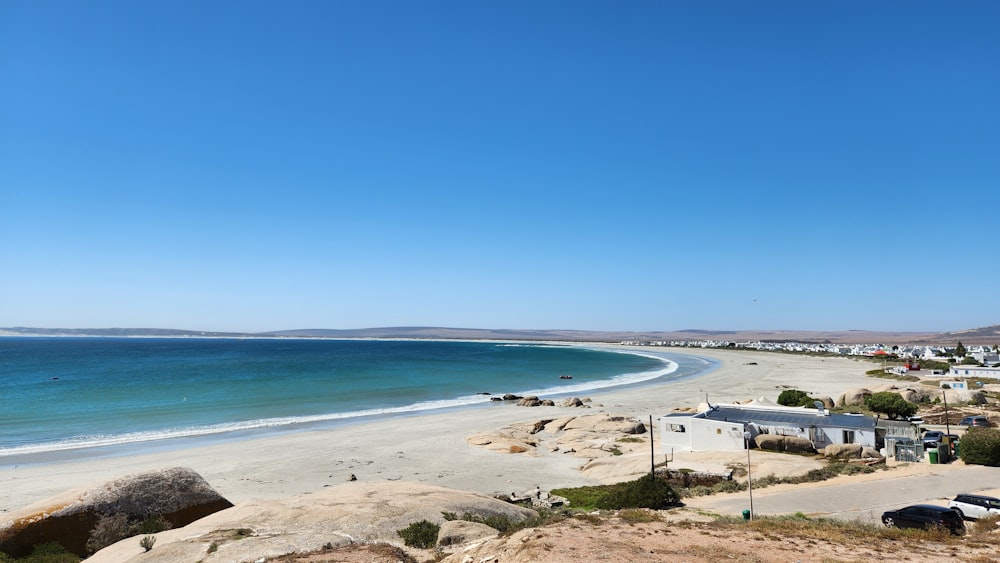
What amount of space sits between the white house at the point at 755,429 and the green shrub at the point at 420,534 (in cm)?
2278

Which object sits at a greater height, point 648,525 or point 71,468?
point 648,525

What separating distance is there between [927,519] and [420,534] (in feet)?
52.8

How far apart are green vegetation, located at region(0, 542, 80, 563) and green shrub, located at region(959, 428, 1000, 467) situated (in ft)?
124

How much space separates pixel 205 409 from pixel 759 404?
51.2 metres

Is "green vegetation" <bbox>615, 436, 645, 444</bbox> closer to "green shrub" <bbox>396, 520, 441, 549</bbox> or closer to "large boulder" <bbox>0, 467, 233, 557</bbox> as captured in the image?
"green shrub" <bbox>396, 520, 441, 549</bbox>

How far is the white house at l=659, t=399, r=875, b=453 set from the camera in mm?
32844

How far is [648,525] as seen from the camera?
16094mm

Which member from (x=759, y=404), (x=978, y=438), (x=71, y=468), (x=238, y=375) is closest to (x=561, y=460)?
(x=759, y=404)

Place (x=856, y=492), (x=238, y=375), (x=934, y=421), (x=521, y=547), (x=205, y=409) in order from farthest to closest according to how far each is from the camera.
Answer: (x=238, y=375) < (x=205, y=409) < (x=934, y=421) < (x=856, y=492) < (x=521, y=547)

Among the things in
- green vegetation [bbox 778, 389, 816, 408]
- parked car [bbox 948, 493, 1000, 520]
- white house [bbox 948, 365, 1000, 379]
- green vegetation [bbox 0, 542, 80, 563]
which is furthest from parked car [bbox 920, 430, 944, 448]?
white house [bbox 948, 365, 1000, 379]

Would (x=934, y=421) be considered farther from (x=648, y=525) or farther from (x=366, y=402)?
(x=366, y=402)

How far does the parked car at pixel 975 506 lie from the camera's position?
761 inches

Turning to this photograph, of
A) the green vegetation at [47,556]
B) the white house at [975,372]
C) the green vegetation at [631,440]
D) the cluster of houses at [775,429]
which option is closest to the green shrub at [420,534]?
the green vegetation at [47,556]

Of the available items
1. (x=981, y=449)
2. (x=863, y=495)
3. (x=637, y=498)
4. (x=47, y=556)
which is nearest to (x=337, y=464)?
(x=47, y=556)
